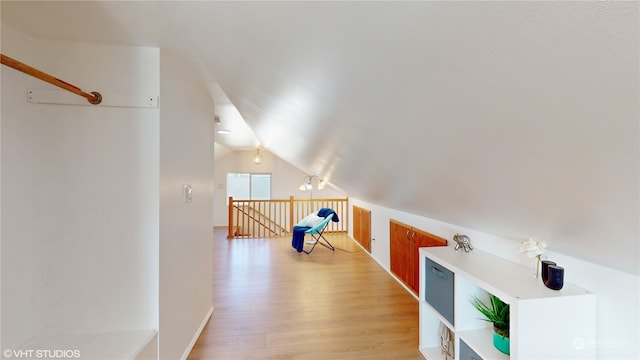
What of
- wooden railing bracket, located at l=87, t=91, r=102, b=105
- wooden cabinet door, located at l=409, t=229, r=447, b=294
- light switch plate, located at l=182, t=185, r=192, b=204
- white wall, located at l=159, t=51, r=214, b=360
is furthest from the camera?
wooden cabinet door, located at l=409, t=229, r=447, b=294

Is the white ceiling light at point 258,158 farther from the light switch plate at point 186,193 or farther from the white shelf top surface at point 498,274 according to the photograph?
the white shelf top surface at point 498,274

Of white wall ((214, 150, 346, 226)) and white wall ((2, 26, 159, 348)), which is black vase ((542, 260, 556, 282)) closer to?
white wall ((2, 26, 159, 348))

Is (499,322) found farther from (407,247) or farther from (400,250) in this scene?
(400,250)

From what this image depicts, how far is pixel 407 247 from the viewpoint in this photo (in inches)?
118

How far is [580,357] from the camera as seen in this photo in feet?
3.92

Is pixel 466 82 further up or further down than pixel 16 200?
further up

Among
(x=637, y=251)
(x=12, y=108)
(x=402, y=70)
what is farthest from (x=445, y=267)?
(x=12, y=108)

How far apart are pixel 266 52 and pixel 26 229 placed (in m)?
1.55

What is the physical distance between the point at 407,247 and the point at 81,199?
2.95 meters

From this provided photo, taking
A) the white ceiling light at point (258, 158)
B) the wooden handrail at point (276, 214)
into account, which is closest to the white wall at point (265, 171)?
the white ceiling light at point (258, 158)

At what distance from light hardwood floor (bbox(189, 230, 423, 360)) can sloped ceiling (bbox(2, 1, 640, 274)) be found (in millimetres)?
1375

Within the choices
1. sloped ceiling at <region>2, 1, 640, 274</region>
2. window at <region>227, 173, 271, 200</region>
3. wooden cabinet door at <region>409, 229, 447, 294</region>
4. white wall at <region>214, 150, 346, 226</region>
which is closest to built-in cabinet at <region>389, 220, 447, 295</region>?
wooden cabinet door at <region>409, 229, 447, 294</region>

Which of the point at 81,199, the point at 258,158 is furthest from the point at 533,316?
the point at 258,158

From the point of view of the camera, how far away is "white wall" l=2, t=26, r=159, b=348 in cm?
128
